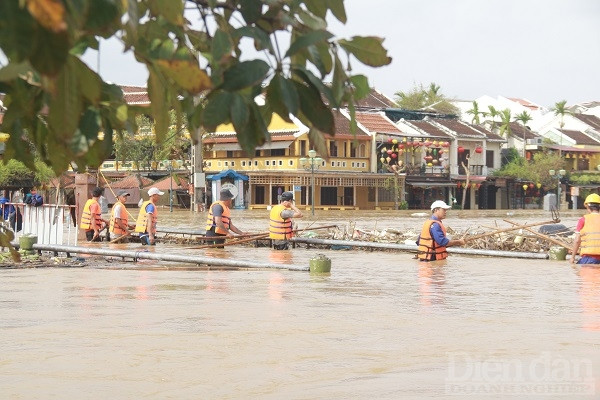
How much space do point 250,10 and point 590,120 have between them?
84.3 metres

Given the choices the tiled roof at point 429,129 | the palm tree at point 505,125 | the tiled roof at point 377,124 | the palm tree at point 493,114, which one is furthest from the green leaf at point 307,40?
the palm tree at point 493,114

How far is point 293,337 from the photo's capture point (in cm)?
823

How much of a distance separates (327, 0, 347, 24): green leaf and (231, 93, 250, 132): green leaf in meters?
0.47

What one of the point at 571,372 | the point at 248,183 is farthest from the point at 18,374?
the point at 248,183

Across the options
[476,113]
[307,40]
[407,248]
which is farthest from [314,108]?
[476,113]

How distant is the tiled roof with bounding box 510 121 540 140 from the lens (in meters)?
76.3

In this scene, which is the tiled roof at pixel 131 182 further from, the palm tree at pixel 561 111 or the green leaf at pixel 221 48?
the green leaf at pixel 221 48

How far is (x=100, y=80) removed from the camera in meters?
2.73

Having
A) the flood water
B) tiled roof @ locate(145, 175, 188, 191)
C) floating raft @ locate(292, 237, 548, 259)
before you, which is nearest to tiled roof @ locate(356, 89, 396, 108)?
tiled roof @ locate(145, 175, 188, 191)

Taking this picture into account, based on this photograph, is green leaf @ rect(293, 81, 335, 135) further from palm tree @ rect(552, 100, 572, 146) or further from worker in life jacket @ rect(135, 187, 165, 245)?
palm tree @ rect(552, 100, 572, 146)

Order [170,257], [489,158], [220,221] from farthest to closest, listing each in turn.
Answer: [489,158] → [220,221] → [170,257]

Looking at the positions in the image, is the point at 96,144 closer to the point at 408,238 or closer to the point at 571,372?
the point at 571,372

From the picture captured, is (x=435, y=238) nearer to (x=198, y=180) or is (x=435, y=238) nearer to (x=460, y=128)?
(x=198, y=180)

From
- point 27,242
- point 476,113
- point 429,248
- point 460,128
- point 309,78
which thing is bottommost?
point 429,248
